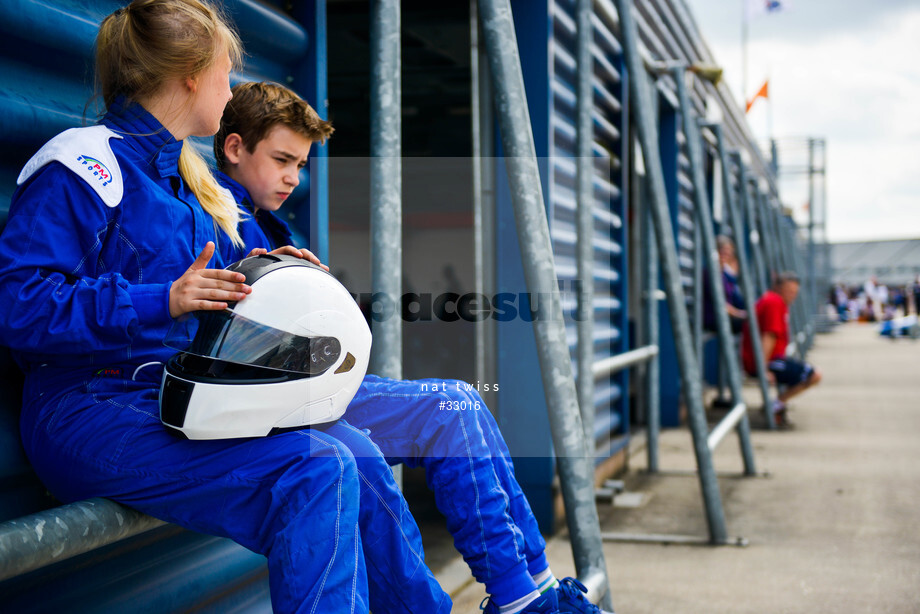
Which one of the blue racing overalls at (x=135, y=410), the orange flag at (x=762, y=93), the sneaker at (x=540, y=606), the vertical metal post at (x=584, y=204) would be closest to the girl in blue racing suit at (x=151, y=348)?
the blue racing overalls at (x=135, y=410)

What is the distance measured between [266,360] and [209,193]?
20.2 inches

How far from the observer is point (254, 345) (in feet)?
4.99

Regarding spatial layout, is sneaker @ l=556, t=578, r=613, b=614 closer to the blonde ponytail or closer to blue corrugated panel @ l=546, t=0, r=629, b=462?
the blonde ponytail

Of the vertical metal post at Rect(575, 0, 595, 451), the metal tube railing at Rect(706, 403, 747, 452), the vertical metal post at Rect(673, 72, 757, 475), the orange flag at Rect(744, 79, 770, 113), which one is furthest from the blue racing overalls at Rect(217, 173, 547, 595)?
the orange flag at Rect(744, 79, 770, 113)

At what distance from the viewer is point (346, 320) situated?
165 centimetres

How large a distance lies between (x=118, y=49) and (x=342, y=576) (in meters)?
1.08

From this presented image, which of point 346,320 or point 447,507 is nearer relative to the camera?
point 346,320

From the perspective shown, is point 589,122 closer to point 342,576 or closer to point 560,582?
point 560,582

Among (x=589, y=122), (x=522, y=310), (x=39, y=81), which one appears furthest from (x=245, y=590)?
(x=522, y=310)

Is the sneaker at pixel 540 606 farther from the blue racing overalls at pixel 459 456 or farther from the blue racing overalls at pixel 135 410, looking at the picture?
the blue racing overalls at pixel 135 410

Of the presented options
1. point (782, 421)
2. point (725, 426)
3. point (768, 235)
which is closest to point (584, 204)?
point (725, 426)

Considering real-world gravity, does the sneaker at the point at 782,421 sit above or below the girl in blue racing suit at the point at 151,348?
below

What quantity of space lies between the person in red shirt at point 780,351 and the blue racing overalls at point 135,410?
6979mm

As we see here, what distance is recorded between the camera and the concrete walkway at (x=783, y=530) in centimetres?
334
